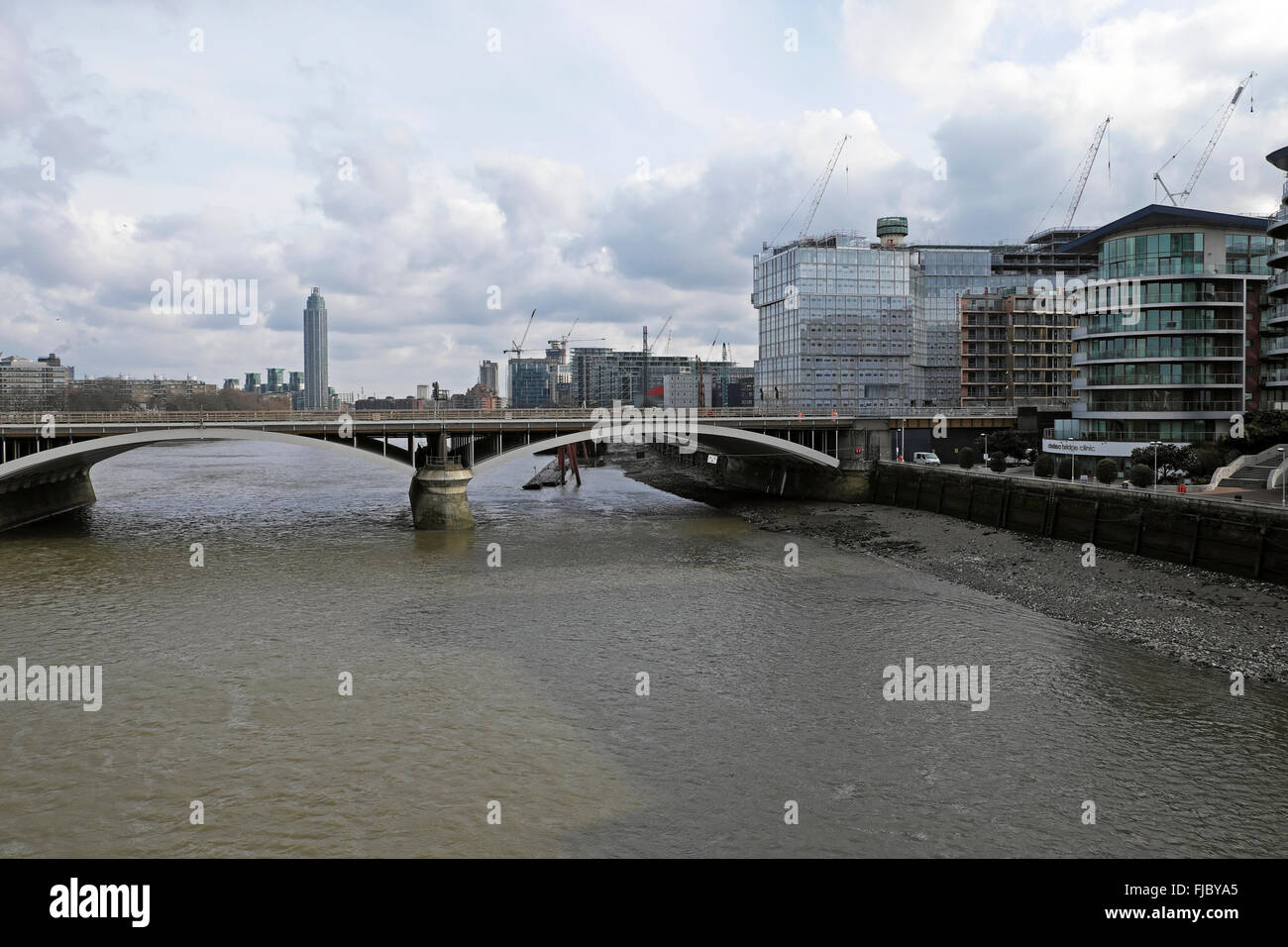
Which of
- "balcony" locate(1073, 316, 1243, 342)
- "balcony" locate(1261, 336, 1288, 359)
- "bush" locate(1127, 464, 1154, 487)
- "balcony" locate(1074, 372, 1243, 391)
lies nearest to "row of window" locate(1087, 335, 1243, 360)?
"balcony" locate(1073, 316, 1243, 342)

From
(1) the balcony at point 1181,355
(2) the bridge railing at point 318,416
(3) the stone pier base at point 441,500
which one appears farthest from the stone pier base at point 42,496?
(1) the balcony at point 1181,355

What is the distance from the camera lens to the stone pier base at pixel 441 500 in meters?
50.5

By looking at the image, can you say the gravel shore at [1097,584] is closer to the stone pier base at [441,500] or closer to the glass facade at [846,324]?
the stone pier base at [441,500]

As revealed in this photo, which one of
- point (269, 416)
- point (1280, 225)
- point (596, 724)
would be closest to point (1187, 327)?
Result: point (1280, 225)

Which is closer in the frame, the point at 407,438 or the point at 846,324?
the point at 407,438

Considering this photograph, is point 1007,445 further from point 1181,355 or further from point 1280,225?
point 1280,225

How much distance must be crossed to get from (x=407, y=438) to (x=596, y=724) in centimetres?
3955

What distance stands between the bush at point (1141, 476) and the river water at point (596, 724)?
32.2 feet

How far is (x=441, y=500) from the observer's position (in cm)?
5056

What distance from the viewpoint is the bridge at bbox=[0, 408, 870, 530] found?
162 feet

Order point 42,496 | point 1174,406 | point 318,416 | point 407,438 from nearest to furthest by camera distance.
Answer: point 42,496
point 407,438
point 318,416
point 1174,406

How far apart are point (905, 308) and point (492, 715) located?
11579 cm
